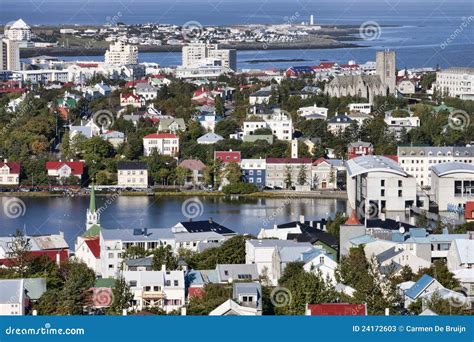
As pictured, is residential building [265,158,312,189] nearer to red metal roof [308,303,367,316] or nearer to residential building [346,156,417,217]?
residential building [346,156,417,217]

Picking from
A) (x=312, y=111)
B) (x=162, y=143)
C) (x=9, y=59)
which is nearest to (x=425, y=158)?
(x=162, y=143)

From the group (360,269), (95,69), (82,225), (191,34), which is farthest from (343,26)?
(360,269)

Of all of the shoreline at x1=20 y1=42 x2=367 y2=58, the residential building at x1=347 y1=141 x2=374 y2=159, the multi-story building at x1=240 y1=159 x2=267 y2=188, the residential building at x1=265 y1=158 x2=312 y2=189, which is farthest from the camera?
the shoreline at x1=20 y1=42 x2=367 y2=58

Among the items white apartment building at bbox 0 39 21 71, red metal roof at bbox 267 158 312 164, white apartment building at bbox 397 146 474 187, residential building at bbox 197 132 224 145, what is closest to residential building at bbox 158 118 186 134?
residential building at bbox 197 132 224 145

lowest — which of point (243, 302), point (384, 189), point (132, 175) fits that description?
point (243, 302)

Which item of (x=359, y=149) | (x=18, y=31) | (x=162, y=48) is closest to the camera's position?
(x=359, y=149)

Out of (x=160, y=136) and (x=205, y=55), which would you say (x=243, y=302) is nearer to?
(x=160, y=136)
